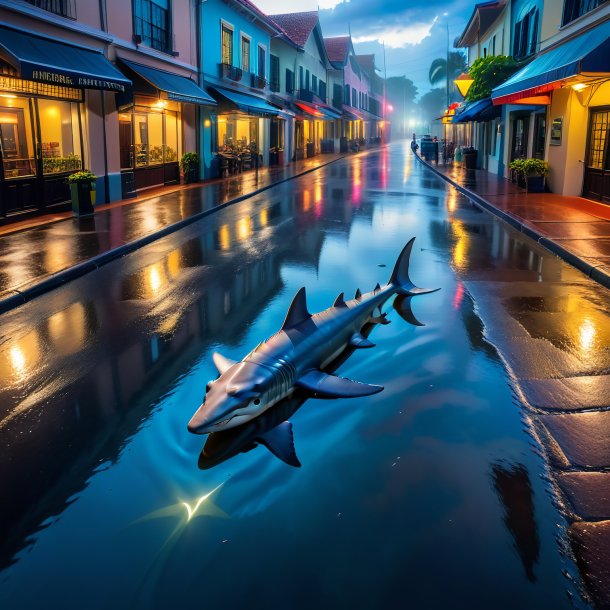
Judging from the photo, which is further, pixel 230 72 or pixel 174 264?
pixel 230 72

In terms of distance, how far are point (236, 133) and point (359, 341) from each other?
87.8 feet

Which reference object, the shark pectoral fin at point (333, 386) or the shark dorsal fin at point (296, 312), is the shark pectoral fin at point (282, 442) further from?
the shark dorsal fin at point (296, 312)

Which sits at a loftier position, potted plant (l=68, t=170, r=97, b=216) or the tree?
the tree

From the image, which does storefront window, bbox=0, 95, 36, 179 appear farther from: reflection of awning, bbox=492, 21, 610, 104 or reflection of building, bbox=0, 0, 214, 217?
reflection of awning, bbox=492, 21, 610, 104

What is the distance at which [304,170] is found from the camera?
3244 cm

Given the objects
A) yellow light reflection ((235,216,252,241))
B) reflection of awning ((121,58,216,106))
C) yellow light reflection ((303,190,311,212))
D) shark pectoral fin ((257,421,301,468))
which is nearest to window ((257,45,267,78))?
reflection of awning ((121,58,216,106))

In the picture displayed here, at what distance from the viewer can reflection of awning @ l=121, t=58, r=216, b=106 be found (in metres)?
18.4

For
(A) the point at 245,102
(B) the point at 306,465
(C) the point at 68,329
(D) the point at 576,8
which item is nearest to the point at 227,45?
(A) the point at 245,102

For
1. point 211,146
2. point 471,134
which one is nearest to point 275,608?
point 211,146

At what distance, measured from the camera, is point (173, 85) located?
2038 centimetres

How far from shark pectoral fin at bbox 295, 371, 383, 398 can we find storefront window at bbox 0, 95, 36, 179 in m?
11.4

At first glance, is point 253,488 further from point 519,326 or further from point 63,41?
point 63,41

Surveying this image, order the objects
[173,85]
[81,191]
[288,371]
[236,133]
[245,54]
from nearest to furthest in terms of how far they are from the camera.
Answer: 1. [288,371]
2. [81,191]
3. [173,85]
4. [245,54]
5. [236,133]

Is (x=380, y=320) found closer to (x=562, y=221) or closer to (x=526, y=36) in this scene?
(x=562, y=221)
